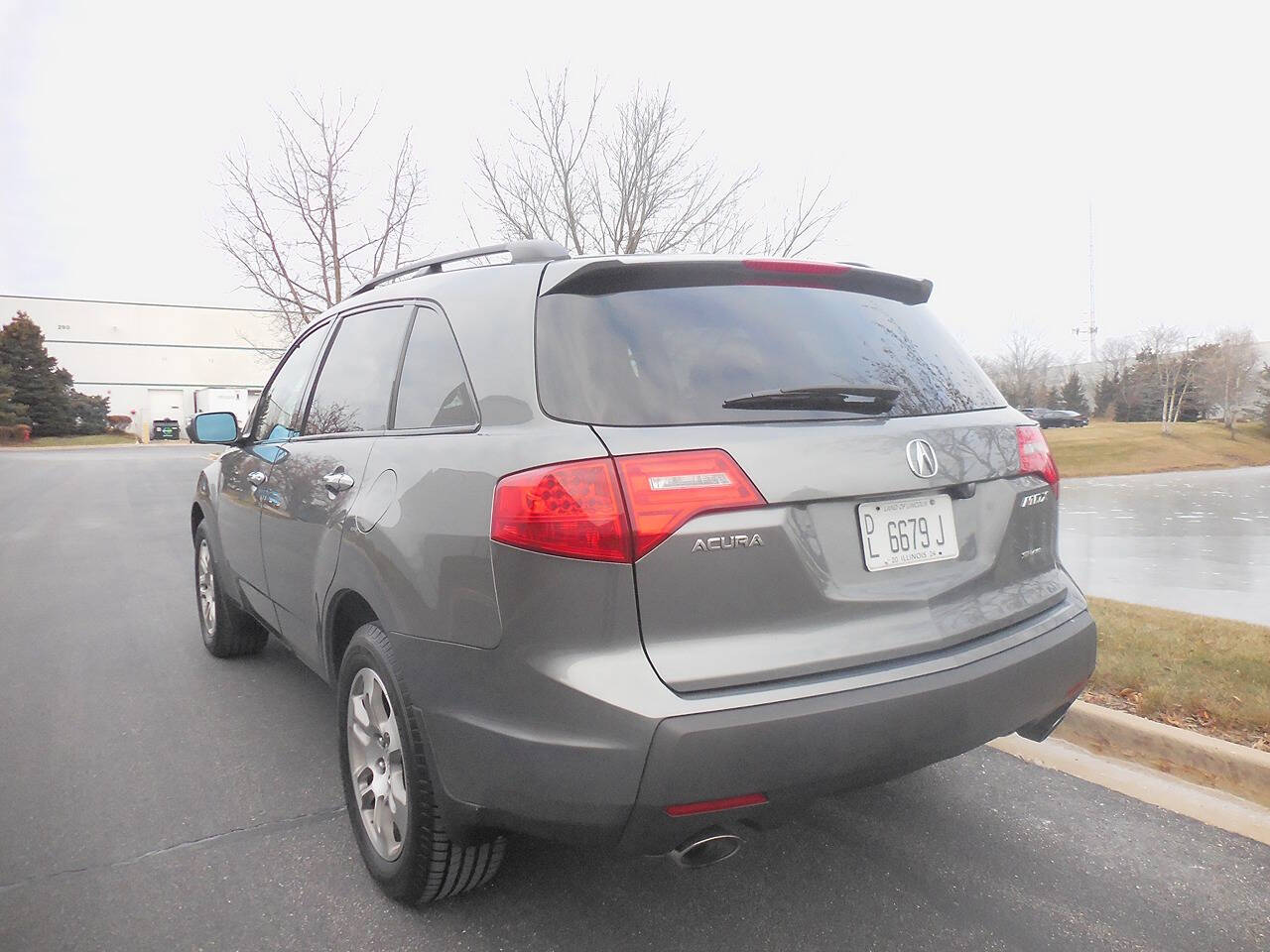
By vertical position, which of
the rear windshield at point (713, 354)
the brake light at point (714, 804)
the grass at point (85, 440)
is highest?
the rear windshield at point (713, 354)

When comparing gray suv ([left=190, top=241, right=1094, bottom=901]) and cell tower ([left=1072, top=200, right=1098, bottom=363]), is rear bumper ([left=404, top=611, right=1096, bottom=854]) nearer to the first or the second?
gray suv ([left=190, top=241, right=1094, bottom=901])

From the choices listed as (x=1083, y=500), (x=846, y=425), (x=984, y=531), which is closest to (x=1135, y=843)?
(x=984, y=531)

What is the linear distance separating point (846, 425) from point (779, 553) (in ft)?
1.33

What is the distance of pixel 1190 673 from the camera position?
163 inches

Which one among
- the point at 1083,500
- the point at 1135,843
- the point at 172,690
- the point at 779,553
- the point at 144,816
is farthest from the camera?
the point at 1083,500

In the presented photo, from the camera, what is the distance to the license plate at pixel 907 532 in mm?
2129

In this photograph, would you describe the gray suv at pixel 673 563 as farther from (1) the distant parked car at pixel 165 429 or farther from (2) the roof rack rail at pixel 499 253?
(1) the distant parked car at pixel 165 429

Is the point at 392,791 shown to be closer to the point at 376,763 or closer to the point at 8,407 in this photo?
the point at 376,763

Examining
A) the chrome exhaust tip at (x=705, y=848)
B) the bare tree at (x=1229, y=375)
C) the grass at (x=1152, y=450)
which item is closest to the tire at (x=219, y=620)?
the chrome exhaust tip at (x=705, y=848)

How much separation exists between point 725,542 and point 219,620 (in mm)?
3891

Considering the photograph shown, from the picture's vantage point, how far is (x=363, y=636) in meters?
2.53

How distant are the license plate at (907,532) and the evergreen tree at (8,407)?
57.0m

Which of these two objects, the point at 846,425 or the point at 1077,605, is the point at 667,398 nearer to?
the point at 846,425

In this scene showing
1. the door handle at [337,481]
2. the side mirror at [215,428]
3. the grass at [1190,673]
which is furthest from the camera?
the side mirror at [215,428]
